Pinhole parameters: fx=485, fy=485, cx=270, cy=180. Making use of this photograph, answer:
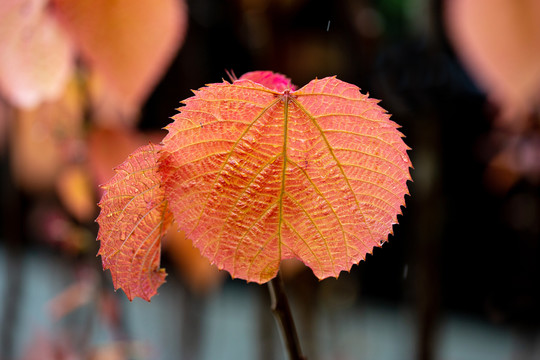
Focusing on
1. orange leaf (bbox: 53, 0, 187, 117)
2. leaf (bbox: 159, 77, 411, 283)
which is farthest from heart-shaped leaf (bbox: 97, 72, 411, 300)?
orange leaf (bbox: 53, 0, 187, 117)

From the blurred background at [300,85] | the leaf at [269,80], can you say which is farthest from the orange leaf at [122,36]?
the leaf at [269,80]

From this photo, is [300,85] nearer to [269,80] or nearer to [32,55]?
[32,55]

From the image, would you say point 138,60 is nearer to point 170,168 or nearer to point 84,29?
point 84,29

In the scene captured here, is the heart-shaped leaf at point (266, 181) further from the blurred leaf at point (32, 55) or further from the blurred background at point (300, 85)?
the blurred leaf at point (32, 55)

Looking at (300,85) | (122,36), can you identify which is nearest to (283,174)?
(122,36)

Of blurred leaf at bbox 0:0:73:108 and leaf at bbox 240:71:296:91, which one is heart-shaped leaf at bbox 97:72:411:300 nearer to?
leaf at bbox 240:71:296:91

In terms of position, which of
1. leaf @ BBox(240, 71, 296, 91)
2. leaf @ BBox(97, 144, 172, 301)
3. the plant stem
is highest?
leaf @ BBox(240, 71, 296, 91)
